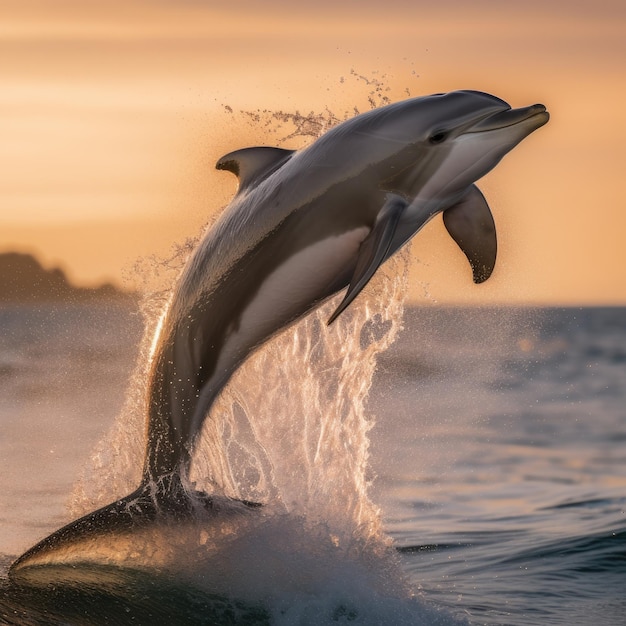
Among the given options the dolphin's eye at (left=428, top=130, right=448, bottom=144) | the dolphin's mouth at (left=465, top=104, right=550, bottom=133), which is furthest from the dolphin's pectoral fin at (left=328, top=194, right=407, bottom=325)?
the dolphin's mouth at (left=465, top=104, right=550, bottom=133)

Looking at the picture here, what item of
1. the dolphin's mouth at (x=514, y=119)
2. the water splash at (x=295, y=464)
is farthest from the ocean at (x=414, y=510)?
the dolphin's mouth at (x=514, y=119)

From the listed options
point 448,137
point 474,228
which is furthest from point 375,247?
point 474,228

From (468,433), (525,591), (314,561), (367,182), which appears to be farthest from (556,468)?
(367,182)

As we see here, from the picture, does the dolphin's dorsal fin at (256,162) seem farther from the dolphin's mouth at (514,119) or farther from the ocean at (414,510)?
the ocean at (414,510)

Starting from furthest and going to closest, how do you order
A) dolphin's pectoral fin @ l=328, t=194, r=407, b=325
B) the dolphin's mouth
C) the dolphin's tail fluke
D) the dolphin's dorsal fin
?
1. the dolphin's tail fluke
2. the dolphin's dorsal fin
3. the dolphin's mouth
4. dolphin's pectoral fin @ l=328, t=194, r=407, b=325

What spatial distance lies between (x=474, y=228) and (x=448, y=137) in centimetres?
91

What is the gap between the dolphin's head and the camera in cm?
707

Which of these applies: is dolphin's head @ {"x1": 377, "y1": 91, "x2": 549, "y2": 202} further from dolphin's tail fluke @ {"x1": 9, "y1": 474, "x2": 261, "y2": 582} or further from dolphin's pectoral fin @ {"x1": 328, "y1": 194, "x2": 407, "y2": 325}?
dolphin's tail fluke @ {"x1": 9, "y1": 474, "x2": 261, "y2": 582}

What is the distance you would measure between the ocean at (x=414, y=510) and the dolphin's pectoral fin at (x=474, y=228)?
112 centimetres

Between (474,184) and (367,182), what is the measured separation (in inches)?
34.6

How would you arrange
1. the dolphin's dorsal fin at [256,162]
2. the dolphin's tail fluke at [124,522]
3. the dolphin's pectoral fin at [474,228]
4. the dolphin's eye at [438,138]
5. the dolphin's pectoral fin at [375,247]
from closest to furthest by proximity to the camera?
the dolphin's pectoral fin at [375,247] < the dolphin's eye at [438,138] < the dolphin's pectoral fin at [474,228] < the dolphin's dorsal fin at [256,162] < the dolphin's tail fluke at [124,522]

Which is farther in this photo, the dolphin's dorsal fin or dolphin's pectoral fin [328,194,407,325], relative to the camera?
the dolphin's dorsal fin

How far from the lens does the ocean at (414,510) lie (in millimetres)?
8031

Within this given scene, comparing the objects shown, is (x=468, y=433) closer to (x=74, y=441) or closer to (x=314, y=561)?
(x=74, y=441)
